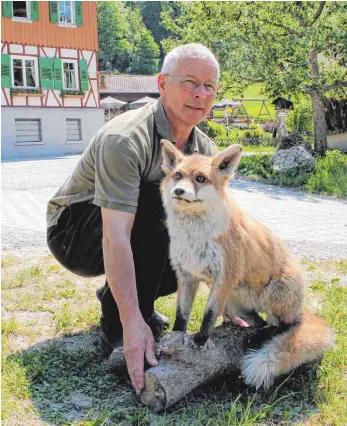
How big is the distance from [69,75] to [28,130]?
3.77 metres

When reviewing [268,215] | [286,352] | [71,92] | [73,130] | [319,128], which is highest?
[71,92]

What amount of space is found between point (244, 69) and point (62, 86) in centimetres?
1356

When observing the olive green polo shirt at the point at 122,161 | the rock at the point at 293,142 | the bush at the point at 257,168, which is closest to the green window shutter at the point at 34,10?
the bush at the point at 257,168

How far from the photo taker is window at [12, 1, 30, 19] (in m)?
23.5

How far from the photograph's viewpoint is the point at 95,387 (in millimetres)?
3021

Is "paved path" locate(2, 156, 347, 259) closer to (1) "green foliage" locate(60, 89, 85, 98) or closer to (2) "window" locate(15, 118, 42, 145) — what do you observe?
(2) "window" locate(15, 118, 42, 145)

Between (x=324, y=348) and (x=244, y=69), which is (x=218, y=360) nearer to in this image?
(x=324, y=348)

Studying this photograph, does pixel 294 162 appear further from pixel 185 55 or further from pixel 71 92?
pixel 71 92

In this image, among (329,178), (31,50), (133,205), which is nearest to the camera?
(133,205)

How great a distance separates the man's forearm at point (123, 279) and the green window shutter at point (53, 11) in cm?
2410

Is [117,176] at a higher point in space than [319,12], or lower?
lower

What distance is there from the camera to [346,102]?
18938mm

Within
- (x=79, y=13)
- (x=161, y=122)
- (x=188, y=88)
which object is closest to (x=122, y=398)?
(x=161, y=122)

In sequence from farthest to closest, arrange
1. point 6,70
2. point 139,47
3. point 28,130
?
point 139,47, point 28,130, point 6,70
